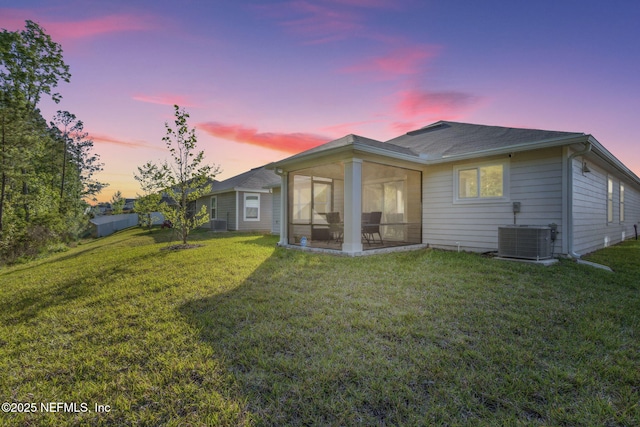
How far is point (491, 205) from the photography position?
689 cm

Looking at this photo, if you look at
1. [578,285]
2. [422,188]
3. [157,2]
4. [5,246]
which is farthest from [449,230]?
[5,246]

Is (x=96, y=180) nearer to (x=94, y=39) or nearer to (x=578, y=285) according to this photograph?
(x=94, y=39)

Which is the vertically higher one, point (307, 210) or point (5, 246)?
point (307, 210)

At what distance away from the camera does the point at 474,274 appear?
4.77m

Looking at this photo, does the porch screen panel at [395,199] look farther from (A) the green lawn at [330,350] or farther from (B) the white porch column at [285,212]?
(A) the green lawn at [330,350]

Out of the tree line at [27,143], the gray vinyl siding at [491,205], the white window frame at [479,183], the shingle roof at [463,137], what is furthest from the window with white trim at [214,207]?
the white window frame at [479,183]

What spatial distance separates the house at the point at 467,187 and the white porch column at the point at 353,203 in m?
0.02

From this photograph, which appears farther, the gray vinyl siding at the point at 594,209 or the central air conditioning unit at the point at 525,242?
the gray vinyl siding at the point at 594,209

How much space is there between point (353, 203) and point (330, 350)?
179 inches

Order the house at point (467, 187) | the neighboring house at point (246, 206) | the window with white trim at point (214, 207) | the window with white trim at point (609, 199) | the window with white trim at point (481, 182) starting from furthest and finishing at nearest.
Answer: the window with white trim at point (214, 207)
the neighboring house at point (246, 206)
the window with white trim at point (609, 199)
the window with white trim at point (481, 182)
the house at point (467, 187)

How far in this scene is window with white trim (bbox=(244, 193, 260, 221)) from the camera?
1545cm

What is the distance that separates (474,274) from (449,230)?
3.10 m

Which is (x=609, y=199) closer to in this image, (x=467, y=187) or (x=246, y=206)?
(x=467, y=187)

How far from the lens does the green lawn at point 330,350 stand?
5.53ft
